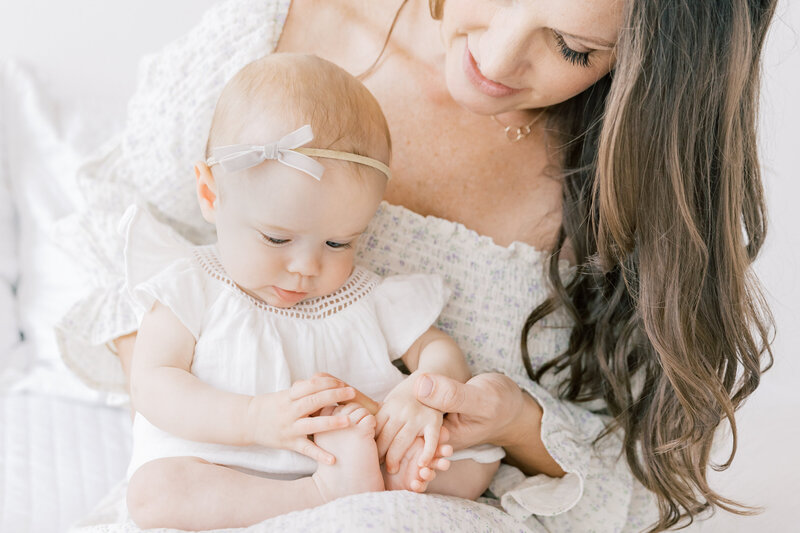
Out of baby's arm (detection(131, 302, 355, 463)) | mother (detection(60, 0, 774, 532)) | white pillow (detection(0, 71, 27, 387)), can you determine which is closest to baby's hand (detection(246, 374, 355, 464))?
baby's arm (detection(131, 302, 355, 463))

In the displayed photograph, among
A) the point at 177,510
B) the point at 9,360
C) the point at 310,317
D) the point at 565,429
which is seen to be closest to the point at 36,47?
the point at 9,360

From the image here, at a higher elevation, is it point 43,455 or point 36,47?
point 36,47

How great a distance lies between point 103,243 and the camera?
150 cm

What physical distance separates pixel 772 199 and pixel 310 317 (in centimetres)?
133

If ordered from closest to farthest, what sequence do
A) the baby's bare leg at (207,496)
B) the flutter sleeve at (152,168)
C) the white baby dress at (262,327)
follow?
the baby's bare leg at (207,496) → the white baby dress at (262,327) → the flutter sleeve at (152,168)

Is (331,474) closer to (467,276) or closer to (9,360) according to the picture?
(467,276)

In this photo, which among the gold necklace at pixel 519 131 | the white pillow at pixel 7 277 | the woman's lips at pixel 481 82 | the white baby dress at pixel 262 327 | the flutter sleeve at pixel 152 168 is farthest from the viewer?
the white pillow at pixel 7 277

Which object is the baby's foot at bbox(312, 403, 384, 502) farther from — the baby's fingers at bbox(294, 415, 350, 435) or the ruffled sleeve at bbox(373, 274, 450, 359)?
the ruffled sleeve at bbox(373, 274, 450, 359)

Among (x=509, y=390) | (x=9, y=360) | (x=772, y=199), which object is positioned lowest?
(x=9, y=360)

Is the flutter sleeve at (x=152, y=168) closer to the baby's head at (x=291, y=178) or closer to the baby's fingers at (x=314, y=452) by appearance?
the baby's head at (x=291, y=178)

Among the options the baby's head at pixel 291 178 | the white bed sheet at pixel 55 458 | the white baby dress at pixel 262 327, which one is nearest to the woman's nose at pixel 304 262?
the baby's head at pixel 291 178

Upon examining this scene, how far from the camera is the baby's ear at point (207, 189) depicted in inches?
43.7

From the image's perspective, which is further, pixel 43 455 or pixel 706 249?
pixel 43 455

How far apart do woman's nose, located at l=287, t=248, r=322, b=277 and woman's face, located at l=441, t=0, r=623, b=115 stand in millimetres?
384
